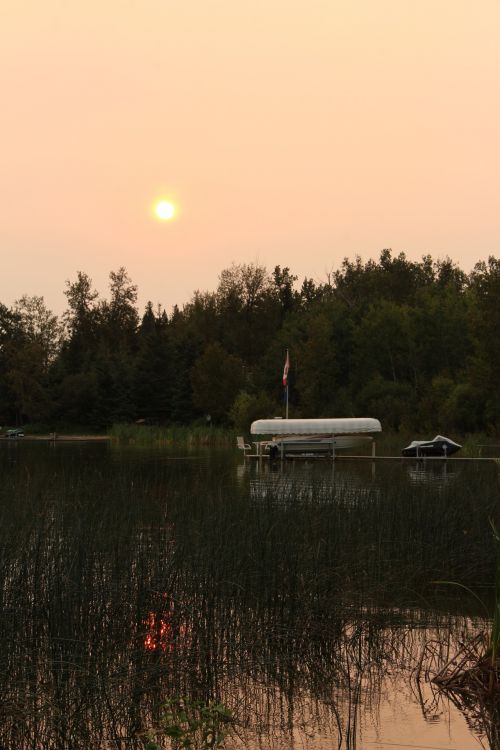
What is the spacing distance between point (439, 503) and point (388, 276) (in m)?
89.0

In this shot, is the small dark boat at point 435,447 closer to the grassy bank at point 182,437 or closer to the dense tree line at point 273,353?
the dense tree line at point 273,353

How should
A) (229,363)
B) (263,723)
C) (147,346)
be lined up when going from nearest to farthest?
(263,723), (229,363), (147,346)

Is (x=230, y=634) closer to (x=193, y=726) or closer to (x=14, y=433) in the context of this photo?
(x=193, y=726)

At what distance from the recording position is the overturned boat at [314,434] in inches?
2018

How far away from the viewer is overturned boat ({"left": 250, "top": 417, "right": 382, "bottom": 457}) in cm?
5125

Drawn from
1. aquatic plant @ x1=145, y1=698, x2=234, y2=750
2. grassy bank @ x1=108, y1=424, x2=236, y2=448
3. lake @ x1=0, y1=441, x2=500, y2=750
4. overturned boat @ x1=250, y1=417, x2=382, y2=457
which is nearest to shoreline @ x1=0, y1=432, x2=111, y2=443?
grassy bank @ x1=108, y1=424, x2=236, y2=448

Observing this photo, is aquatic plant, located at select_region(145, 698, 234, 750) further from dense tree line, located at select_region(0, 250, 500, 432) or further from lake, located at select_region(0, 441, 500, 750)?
dense tree line, located at select_region(0, 250, 500, 432)

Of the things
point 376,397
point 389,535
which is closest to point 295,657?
point 389,535

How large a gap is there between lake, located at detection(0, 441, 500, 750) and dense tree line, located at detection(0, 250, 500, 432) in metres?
48.6

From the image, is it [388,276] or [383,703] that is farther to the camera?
[388,276]

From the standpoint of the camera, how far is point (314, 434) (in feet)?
172

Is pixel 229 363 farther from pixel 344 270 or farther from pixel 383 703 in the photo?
pixel 383 703

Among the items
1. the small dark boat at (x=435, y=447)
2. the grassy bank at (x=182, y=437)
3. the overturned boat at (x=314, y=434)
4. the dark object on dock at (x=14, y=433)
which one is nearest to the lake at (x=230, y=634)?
the small dark boat at (x=435, y=447)

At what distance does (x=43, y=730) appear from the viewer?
671cm
